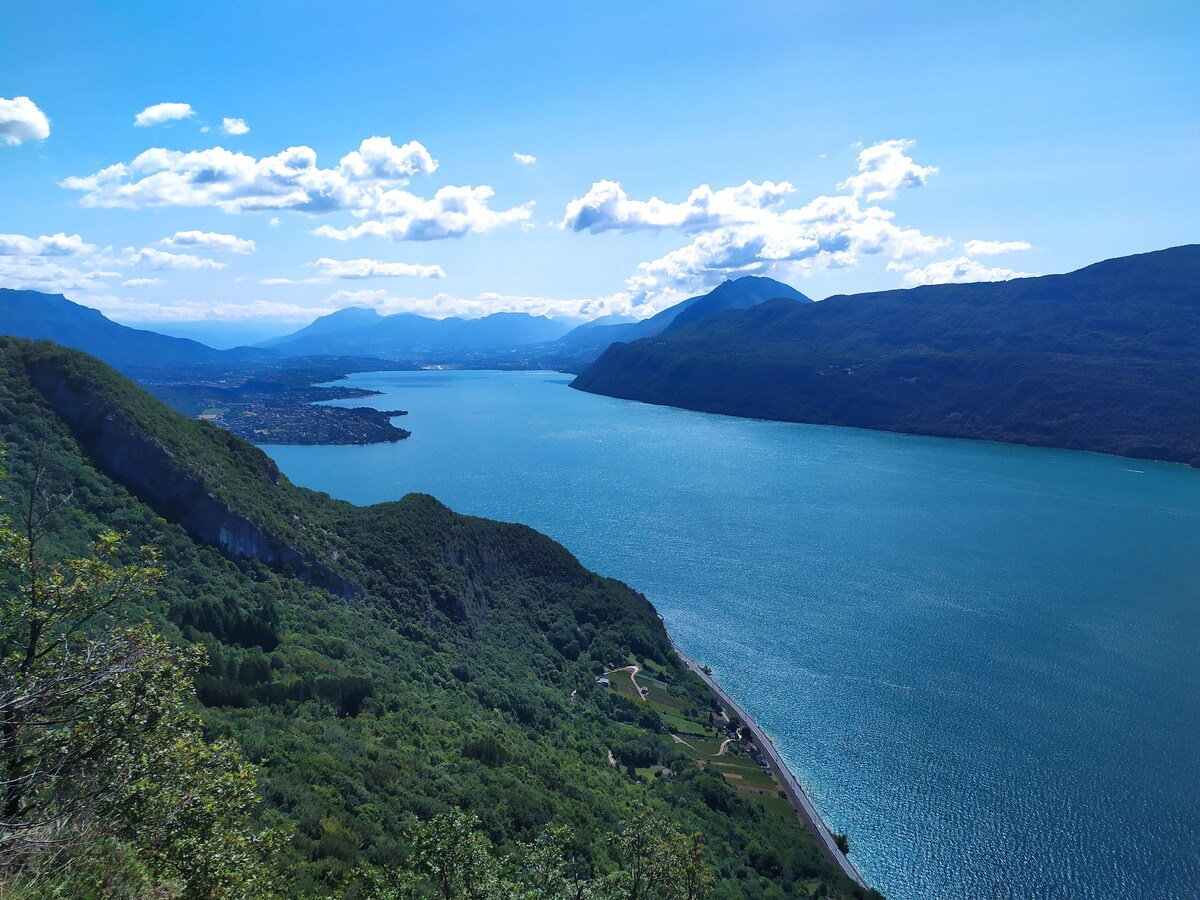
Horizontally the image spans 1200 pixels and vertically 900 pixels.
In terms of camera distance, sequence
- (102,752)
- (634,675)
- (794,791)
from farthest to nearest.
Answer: (634,675) → (794,791) → (102,752)

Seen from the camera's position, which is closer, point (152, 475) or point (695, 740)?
point (152, 475)

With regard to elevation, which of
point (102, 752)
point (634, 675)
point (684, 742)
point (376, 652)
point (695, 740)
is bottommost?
point (695, 740)

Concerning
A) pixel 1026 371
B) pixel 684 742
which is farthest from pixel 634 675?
pixel 1026 371

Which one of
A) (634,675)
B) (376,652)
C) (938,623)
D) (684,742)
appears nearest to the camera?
(376,652)

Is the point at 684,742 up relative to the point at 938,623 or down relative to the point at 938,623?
down

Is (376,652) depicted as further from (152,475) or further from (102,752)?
(102,752)

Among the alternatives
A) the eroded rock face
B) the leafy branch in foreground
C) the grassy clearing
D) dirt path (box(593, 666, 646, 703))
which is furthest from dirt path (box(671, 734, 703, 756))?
the leafy branch in foreground

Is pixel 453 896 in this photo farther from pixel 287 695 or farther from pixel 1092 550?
pixel 1092 550
